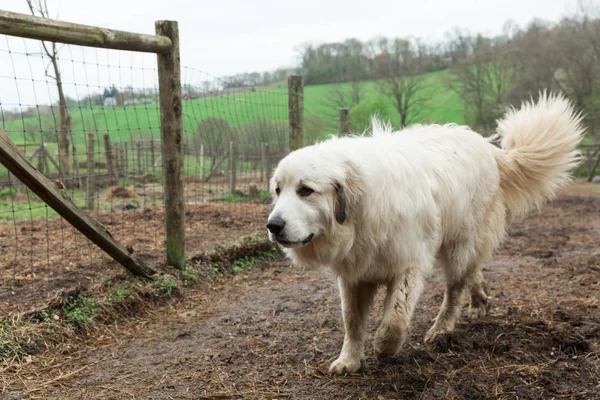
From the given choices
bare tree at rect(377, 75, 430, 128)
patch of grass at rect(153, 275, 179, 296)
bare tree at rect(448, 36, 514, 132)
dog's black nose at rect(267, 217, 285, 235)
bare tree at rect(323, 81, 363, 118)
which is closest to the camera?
dog's black nose at rect(267, 217, 285, 235)

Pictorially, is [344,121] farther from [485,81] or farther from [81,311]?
[485,81]

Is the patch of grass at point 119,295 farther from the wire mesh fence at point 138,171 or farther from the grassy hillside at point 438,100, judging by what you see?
the grassy hillside at point 438,100

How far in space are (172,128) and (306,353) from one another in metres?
2.70

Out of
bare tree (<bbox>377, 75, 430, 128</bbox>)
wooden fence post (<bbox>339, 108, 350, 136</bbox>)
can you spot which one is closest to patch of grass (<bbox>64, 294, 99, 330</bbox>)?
wooden fence post (<bbox>339, 108, 350, 136</bbox>)

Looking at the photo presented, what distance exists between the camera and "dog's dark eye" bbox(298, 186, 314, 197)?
10.5ft

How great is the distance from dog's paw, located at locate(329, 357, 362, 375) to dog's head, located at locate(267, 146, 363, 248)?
0.97 meters

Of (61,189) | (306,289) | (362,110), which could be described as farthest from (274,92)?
(362,110)

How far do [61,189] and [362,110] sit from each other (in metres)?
20.1

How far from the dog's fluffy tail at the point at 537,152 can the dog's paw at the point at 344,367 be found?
90.1 inches

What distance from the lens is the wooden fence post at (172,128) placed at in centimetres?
526

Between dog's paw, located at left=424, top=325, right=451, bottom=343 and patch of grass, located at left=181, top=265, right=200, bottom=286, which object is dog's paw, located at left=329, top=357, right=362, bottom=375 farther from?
patch of grass, located at left=181, top=265, right=200, bottom=286

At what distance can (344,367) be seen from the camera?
3584mm

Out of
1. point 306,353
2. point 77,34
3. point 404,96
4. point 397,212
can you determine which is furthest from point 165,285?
point 404,96

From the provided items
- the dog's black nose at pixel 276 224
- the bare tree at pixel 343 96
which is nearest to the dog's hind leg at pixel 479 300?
the dog's black nose at pixel 276 224
